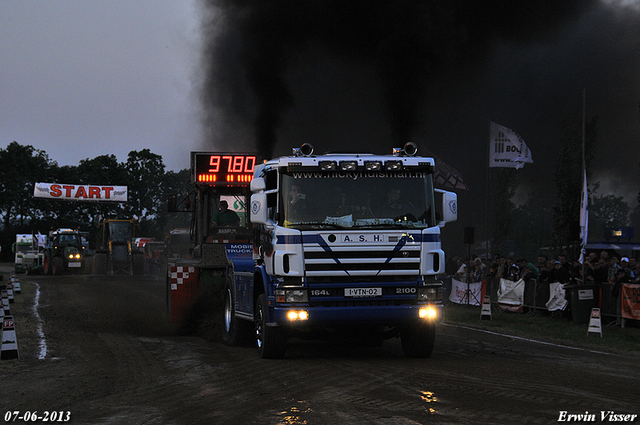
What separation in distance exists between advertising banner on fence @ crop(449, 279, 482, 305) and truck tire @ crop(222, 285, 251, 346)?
1104 cm

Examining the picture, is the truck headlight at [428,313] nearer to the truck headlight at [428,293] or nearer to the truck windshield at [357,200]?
the truck headlight at [428,293]

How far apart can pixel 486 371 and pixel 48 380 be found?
5369 mm

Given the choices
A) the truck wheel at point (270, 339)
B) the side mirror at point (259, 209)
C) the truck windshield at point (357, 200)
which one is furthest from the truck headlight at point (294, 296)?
the side mirror at point (259, 209)

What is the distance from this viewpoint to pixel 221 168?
48.8ft

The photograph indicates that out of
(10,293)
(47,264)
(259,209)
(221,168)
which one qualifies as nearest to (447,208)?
(259,209)

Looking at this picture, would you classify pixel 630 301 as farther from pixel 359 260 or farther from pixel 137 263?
pixel 137 263

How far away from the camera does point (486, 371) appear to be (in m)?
9.54

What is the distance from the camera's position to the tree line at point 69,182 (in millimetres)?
86125

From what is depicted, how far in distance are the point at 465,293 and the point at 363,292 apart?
14414 mm

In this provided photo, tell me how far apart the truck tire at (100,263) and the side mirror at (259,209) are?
1234 inches

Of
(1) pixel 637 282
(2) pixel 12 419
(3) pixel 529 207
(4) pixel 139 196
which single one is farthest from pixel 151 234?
(2) pixel 12 419

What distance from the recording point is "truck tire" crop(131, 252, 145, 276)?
134ft

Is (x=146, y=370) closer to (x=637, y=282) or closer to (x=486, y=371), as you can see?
(x=486, y=371)

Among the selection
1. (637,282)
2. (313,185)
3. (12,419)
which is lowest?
(12,419)
